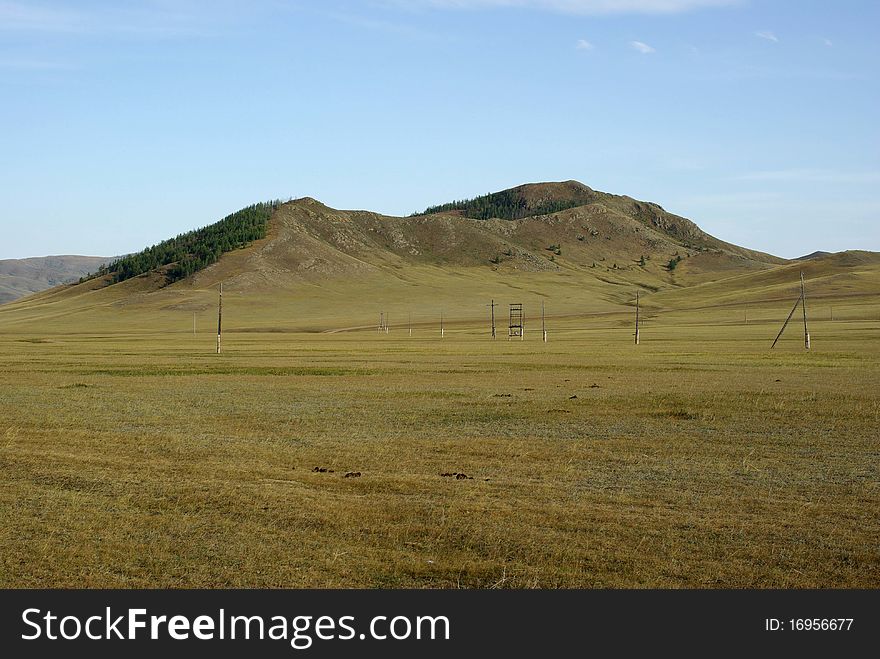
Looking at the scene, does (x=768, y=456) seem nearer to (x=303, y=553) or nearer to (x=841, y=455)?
(x=841, y=455)

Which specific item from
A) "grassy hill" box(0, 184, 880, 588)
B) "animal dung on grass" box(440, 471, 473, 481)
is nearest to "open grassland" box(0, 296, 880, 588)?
"grassy hill" box(0, 184, 880, 588)

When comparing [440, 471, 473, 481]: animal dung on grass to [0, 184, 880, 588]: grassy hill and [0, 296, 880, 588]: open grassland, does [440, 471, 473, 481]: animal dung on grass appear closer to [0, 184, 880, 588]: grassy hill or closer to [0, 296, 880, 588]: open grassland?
[0, 184, 880, 588]: grassy hill

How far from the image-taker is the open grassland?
11664 millimetres

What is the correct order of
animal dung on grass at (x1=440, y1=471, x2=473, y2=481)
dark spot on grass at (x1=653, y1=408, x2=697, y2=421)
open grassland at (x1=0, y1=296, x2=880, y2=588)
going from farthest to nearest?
dark spot on grass at (x1=653, y1=408, x2=697, y2=421) < animal dung on grass at (x1=440, y1=471, x2=473, y2=481) < open grassland at (x1=0, y1=296, x2=880, y2=588)

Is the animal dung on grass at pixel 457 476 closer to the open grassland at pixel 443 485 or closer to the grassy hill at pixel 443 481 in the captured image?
the grassy hill at pixel 443 481

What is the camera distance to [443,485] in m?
16.7

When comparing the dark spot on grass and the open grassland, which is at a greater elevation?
the dark spot on grass

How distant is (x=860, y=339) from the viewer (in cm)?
8338

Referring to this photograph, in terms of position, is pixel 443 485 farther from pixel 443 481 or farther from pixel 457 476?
pixel 457 476

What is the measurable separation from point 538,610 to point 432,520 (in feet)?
13.9

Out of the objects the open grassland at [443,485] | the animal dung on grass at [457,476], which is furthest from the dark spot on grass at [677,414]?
the animal dung on grass at [457,476]

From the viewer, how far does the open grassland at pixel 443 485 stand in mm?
11664

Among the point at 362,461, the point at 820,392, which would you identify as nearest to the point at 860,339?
the point at 820,392

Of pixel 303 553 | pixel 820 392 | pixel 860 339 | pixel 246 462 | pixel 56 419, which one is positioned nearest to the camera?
pixel 303 553
